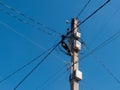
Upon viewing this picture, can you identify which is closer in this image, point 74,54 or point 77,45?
point 74,54

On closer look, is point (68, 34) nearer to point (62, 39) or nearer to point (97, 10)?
point (62, 39)

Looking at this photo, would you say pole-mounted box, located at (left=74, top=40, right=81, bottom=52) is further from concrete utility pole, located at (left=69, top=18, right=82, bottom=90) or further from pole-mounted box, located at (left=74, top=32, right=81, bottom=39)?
pole-mounted box, located at (left=74, top=32, right=81, bottom=39)

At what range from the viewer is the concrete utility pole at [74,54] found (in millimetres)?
15625

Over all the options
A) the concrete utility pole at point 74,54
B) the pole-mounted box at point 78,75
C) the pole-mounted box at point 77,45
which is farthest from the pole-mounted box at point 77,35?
the pole-mounted box at point 78,75

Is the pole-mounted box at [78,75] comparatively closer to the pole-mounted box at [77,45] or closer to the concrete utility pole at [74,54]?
the concrete utility pole at [74,54]

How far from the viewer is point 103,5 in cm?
1368

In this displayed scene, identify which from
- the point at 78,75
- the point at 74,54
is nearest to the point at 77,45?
the point at 74,54

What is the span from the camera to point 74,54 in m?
16.5

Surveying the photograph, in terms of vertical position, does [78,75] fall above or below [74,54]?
below

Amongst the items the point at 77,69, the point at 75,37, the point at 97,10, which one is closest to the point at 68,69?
the point at 77,69

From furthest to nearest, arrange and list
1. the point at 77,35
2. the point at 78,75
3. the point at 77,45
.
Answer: the point at 77,35 < the point at 77,45 < the point at 78,75

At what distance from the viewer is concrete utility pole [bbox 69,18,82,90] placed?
51.3ft

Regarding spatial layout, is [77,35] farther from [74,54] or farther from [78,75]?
[78,75]

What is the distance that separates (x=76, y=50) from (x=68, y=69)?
928 mm
